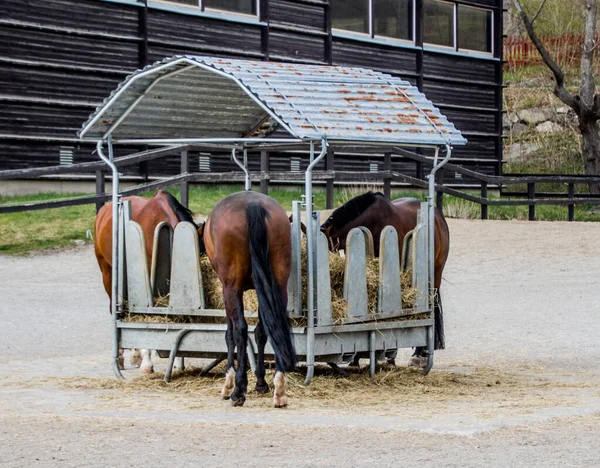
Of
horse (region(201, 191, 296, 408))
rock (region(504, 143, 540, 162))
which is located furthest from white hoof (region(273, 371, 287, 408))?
rock (region(504, 143, 540, 162))

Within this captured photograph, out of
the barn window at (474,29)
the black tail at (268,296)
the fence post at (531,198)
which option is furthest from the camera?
the barn window at (474,29)

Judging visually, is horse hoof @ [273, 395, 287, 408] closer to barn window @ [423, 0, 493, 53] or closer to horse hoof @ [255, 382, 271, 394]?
horse hoof @ [255, 382, 271, 394]

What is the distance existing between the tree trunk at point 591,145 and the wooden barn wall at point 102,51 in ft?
16.5

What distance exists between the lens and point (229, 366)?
8555 mm

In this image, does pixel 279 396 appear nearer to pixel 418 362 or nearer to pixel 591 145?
pixel 418 362

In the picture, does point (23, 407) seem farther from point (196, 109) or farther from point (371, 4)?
point (371, 4)

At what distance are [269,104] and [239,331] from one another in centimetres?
176

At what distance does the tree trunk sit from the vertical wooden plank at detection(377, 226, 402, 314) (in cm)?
2283

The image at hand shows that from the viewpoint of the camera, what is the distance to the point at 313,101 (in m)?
9.16

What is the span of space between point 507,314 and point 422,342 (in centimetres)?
513

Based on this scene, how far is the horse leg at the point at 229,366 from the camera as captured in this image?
8.45 metres

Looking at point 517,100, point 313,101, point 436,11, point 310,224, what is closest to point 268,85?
point 313,101

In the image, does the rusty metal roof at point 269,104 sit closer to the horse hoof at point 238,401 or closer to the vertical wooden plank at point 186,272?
the vertical wooden plank at point 186,272

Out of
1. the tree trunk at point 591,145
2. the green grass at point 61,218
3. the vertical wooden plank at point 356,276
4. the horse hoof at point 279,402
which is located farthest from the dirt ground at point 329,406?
the tree trunk at point 591,145
